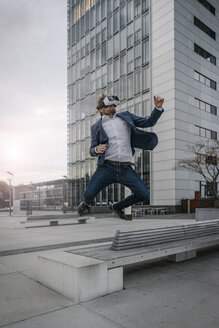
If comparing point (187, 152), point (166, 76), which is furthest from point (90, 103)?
point (187, 152)

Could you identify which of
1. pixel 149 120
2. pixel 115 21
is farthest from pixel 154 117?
pixel 115 21

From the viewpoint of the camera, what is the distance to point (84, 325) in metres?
3.71

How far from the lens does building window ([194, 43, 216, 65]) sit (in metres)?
34.8

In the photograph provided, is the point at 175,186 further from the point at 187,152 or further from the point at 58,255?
the point at 58,255

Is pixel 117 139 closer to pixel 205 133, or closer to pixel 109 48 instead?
pixel 205 133

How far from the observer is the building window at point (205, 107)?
34.2 meters

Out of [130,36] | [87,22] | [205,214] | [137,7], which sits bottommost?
[205,214]

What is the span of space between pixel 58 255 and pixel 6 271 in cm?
146

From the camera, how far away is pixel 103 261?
193 inches

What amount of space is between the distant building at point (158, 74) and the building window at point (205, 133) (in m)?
0.11

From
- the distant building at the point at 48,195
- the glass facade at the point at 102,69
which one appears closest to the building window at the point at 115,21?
the glass facade at the point at 102,69

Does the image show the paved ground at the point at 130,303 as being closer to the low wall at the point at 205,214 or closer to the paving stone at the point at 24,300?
the paving stone at the point at 24,300

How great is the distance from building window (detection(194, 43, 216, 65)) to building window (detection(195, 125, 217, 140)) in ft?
28.3

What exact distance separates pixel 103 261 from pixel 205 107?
33471 millimetres
